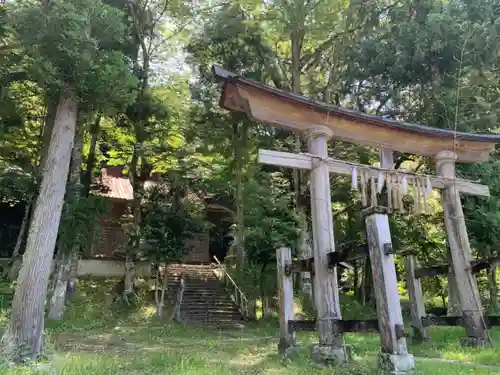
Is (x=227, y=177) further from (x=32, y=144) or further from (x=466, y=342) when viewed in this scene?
(x=466, y=342)

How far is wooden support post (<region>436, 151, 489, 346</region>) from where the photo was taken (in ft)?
30.9

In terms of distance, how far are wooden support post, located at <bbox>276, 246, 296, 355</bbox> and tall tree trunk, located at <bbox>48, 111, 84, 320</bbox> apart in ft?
27.8

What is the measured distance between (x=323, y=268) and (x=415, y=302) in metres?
3.70

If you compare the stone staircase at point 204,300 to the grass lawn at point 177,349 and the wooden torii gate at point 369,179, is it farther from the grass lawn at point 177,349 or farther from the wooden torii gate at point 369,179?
the wooden torii gate at point 369,179

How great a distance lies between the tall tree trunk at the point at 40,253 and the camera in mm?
7586

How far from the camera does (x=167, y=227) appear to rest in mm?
16750

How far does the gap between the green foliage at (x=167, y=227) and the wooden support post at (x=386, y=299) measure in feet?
36.0

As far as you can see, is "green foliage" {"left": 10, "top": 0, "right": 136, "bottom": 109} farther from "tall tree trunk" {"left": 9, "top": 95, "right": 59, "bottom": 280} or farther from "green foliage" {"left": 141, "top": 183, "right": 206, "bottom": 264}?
"green foliage" {"left": 141, "top": 183, "right": 206, "bottom": 264}

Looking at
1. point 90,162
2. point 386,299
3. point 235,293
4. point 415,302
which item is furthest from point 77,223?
point 386,299

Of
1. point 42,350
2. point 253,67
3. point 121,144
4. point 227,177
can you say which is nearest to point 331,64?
point 253,67

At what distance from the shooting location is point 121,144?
18094mm

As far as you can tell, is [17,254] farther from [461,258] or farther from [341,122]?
[461,258]

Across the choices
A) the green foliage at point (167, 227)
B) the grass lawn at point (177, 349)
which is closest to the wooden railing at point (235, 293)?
the grass lawn at point (177, 349)

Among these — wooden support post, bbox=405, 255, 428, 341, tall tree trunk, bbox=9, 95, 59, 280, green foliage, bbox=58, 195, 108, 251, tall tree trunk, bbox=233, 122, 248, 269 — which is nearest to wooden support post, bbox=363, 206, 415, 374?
wooden support post, bbox=405, 255, 428, 341
